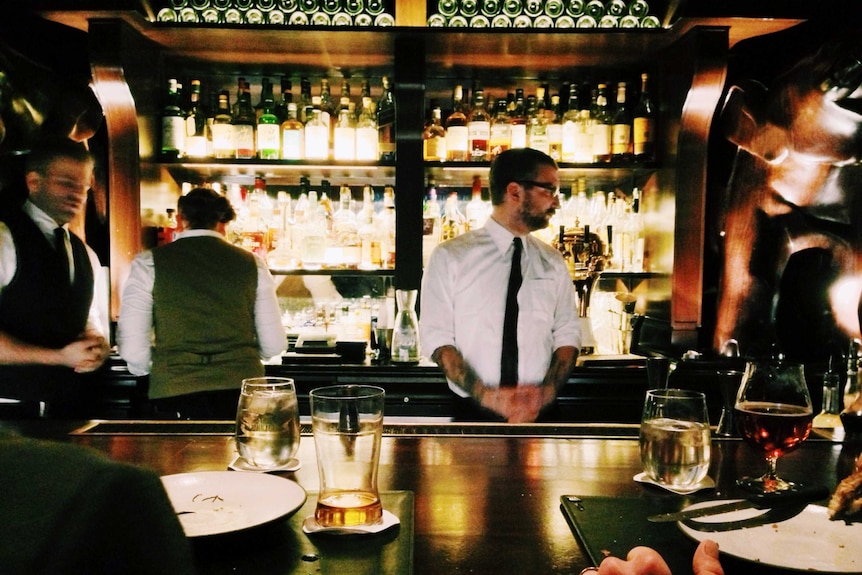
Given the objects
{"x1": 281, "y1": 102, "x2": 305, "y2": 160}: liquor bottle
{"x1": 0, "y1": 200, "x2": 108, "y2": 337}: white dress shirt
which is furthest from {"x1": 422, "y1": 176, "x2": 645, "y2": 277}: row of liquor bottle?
{"x1": 0, "y1": 200, "x2": 108, "y2": 337}: white dress shirt

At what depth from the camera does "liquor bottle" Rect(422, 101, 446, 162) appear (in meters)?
2.94

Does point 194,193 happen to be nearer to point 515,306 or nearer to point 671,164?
point 515,306

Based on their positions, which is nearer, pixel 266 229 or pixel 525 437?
pixel 525 437

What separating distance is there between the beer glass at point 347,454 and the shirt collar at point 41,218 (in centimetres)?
198

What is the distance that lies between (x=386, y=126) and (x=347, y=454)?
233cm

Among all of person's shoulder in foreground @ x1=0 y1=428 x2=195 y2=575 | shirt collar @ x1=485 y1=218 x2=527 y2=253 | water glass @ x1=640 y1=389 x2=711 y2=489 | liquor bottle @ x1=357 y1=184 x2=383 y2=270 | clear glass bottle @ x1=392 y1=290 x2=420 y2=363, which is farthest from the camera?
liquor bottle @ x1=357 y1=184 x2=383 y2=270

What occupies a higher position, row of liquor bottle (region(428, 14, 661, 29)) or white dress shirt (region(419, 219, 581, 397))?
row of liquor bottle (region(428, 14, 661, 29))

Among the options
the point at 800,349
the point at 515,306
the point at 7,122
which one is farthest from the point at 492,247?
the point at 7,122

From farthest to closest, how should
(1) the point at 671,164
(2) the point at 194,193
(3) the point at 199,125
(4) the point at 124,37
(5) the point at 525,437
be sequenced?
(3) the point at 199,125, (1) the point at 671,164, (4) the point at 124,37, (2) the point at 194,193, (5) the point at 525,437

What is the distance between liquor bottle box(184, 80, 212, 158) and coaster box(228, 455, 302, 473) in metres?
2.15

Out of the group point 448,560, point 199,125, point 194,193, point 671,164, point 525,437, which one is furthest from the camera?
point 199,125

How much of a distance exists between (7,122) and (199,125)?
0.74 m

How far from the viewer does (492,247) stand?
2293 mm

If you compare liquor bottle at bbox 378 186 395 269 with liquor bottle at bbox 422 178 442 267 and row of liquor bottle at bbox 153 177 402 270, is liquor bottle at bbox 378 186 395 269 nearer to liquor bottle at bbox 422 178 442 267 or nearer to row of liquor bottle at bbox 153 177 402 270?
row of liquor bottle at bbox 153 177 402 270
